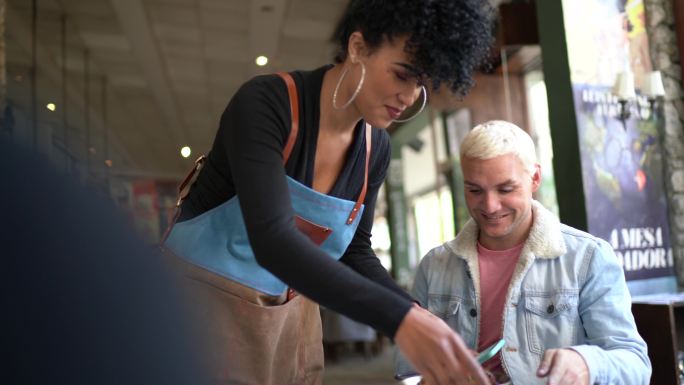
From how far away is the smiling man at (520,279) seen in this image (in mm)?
1571

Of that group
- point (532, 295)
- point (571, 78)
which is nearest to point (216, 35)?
point (571, 78)

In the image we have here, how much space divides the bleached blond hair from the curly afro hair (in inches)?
19.8

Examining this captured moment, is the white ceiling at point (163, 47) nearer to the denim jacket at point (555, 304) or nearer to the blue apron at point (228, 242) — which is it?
the denim jacket at point (555, 304)

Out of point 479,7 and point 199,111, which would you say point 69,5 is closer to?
point 199,111

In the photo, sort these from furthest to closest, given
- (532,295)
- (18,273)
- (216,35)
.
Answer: (216,35) < (532,295) < (18,273)

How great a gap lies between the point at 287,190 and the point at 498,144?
2.77ft

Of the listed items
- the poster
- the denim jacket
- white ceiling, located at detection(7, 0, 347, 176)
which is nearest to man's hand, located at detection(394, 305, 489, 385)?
the denim jacket

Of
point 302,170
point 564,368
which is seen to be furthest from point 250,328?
point 564,368

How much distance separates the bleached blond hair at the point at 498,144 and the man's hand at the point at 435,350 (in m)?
0.92

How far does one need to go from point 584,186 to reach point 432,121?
5.14 meters

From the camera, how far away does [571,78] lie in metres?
4.64

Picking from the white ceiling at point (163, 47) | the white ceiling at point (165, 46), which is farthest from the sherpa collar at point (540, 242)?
the white ceiling at point (165, 46)

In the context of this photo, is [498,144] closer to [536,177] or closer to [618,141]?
[536,177]

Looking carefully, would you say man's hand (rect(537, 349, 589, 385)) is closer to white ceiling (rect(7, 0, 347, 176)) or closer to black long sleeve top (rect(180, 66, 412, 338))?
black long sleeve top (rect(180, 66, 412, 338))
